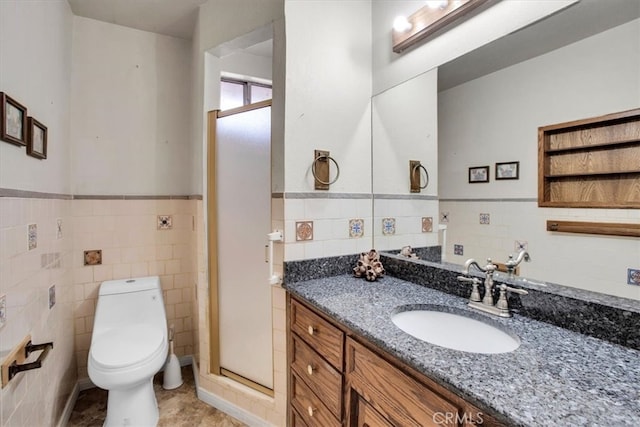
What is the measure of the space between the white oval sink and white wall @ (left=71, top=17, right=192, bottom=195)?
1854mm

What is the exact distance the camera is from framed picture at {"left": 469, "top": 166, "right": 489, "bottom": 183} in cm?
122

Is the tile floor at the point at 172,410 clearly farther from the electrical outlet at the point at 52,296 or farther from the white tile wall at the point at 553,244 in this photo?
the white tile wall at the point at 553,244

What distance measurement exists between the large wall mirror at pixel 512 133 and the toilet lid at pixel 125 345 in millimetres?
1462

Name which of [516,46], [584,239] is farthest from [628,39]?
[584,239]

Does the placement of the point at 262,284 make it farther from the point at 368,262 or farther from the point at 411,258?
the point at 411,258

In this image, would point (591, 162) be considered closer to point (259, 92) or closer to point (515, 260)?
point (515, 260)

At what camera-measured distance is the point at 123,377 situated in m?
1.49

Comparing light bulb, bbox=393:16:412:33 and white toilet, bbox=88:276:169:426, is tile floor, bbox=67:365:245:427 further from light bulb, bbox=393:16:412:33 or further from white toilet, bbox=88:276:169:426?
light bulb, bbox=393:16:412:33

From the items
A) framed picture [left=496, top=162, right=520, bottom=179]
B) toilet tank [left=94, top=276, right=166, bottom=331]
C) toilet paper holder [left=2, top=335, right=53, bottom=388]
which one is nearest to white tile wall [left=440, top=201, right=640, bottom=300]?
framed picture [left=496, top=162, right=520, bottom=179]

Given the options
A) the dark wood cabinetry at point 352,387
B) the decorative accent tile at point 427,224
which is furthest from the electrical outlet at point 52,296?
the decorative accent tile at point 427,224

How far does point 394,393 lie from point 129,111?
2.41 meters

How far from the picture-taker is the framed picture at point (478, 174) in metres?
1.22

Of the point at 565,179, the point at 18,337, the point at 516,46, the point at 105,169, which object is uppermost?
the point at 516,46

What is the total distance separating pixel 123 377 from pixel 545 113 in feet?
7.05
